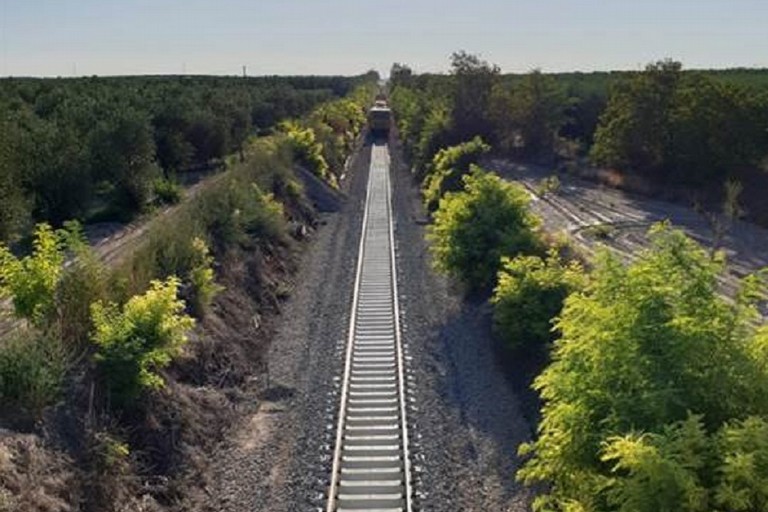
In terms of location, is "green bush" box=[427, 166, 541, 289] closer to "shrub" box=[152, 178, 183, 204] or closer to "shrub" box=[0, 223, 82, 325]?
"shrub" box=[0, 223, 82, 325]

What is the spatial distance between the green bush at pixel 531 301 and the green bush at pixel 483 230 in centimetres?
387

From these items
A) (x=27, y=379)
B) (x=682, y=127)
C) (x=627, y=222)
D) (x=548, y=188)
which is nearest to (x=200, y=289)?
(x=27, y=379)

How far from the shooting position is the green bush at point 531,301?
17109mm

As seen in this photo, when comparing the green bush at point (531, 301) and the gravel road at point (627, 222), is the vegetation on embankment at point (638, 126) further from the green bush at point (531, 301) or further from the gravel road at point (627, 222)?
the green bush at point (531, 301)

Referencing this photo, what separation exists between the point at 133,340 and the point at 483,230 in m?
12.0

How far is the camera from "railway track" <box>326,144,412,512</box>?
12.5 meters

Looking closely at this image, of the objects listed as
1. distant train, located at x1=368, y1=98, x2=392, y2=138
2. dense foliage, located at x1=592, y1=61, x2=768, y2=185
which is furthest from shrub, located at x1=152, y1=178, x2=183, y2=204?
distant train, located at x1=368, y1=98, x2=392, y2=138

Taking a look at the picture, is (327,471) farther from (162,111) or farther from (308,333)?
(162,111)

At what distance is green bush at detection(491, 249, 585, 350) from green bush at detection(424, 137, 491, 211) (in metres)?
17.2

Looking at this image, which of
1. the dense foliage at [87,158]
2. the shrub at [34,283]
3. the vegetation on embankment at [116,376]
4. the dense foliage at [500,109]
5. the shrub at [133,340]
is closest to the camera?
the vegetation on embankment at [116,376]

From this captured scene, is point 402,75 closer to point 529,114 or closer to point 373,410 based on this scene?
point 529,114

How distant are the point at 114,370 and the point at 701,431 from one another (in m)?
9.62

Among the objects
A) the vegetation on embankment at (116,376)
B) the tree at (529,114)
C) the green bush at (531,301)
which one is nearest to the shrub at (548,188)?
the tree at (529,114)

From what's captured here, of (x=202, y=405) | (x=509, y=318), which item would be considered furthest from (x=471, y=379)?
(x=202, y=405)
